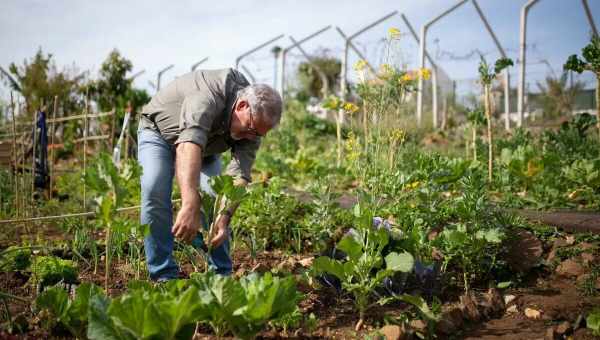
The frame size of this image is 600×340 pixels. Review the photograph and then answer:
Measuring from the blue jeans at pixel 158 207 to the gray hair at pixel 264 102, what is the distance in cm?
54

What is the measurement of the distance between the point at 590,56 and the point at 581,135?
1.95m

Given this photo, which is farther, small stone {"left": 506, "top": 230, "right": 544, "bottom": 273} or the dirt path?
the dirt path

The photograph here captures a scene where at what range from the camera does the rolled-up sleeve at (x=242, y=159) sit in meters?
2.48

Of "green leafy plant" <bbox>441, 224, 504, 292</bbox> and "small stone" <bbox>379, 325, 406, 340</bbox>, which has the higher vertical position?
"green leafy plant" <bbox>441, 224, 504, 292</bbox>

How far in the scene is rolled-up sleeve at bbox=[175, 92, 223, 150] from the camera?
1980mm

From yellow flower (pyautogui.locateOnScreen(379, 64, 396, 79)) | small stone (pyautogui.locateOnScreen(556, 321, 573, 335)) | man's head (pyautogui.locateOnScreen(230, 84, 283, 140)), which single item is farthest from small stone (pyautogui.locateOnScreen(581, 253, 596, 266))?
man's head (pyautogui.locateOnScreen(230, 84, 283, 140))

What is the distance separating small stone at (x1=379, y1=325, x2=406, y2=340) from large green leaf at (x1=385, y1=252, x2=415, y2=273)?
21 centimetres

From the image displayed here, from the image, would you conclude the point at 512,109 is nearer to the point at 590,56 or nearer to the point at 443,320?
the point at 590,56

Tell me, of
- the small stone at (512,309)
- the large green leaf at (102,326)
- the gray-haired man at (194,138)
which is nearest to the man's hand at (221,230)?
the gray-haired man at (194,138)

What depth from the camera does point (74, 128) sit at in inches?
409

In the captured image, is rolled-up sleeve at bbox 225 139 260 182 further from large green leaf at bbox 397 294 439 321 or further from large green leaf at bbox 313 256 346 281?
large green leaf at bbox 397 294 439 321

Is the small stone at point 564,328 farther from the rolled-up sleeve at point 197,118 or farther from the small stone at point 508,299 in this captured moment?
the rolled-up sleeve at point 197,118

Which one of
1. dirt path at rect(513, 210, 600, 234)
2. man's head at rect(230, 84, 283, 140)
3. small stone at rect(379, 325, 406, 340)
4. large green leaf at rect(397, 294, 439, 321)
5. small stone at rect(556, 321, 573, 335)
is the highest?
man's head at rect(230, 84, 283, 140)

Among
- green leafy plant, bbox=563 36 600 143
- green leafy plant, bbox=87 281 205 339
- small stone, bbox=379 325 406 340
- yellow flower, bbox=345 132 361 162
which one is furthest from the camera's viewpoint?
green leafy plant, bbox=563 36 600 143
